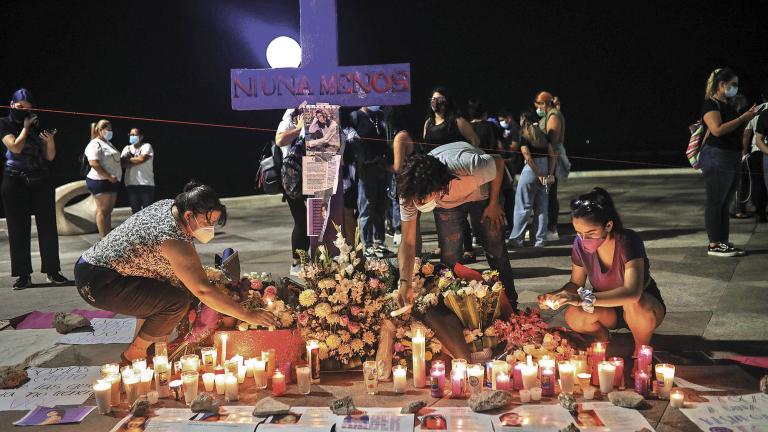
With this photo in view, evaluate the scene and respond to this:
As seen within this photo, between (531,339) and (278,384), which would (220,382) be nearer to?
(278,384)

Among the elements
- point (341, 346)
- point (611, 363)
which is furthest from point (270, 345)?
point (611, 363)

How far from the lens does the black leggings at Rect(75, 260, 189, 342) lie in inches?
179

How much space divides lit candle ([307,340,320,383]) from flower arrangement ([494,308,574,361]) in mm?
1034

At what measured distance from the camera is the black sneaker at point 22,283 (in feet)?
24.3

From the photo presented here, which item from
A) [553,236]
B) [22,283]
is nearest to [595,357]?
[553,236]

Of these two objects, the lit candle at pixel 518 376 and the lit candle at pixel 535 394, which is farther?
the lit candle at pixel 518 376

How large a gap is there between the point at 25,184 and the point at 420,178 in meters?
4.51

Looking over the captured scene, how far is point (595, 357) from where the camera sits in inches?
164

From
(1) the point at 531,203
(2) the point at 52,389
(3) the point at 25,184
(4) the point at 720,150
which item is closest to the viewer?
(2) the point at 52,389

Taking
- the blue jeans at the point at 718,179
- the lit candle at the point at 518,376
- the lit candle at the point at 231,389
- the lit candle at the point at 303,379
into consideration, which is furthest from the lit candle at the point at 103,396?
the blue jeans at the point at 718,179

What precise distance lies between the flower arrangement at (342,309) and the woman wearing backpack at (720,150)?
4.16 m

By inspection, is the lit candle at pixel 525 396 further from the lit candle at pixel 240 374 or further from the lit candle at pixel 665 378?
the lit candle at pixel 240 374

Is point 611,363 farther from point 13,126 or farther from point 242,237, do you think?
point 242,237

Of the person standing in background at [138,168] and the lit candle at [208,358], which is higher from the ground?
the person standing in background at [138,168]
